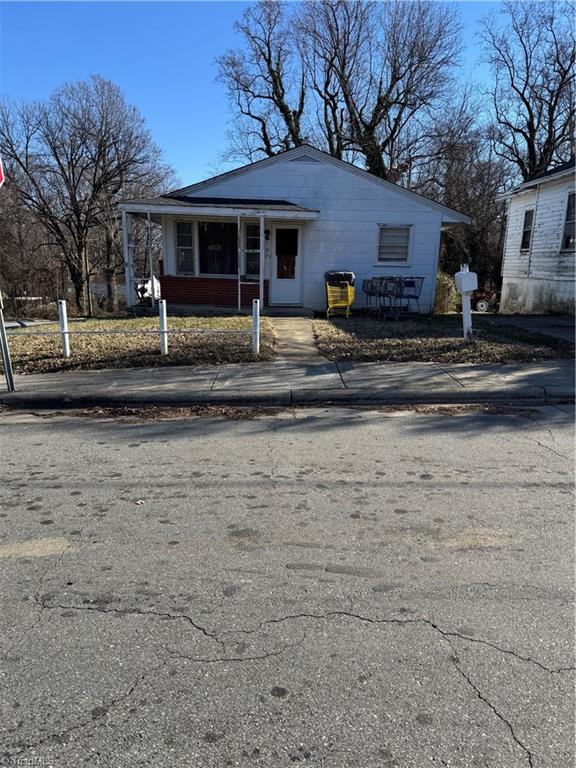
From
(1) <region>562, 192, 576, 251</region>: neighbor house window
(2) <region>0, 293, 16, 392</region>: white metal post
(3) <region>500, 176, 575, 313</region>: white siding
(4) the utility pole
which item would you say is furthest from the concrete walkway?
(4) the utility pole

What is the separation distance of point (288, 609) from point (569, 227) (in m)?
16.5

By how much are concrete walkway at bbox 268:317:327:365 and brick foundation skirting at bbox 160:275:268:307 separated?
1.89 meters

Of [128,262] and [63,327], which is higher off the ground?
[128,262]

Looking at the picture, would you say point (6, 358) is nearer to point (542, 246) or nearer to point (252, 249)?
point (252, 249)

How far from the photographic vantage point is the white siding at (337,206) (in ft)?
49.5

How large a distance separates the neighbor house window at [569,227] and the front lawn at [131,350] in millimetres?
10404

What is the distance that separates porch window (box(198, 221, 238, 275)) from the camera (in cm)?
1528

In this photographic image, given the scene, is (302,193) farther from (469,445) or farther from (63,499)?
(63,499)

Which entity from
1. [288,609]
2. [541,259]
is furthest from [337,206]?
[288,609]

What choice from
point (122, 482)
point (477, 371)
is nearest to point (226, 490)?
point (122, 482)

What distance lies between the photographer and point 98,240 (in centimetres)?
3147

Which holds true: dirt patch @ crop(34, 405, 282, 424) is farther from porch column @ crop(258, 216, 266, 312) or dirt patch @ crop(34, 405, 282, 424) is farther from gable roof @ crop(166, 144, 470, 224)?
gable roof @ crop(166, 144, 470, 224)

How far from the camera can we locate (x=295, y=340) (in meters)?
10.5

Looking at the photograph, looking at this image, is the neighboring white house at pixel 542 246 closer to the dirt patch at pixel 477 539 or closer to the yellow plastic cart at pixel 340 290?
the yellow plastic cart at pixel 340 290
